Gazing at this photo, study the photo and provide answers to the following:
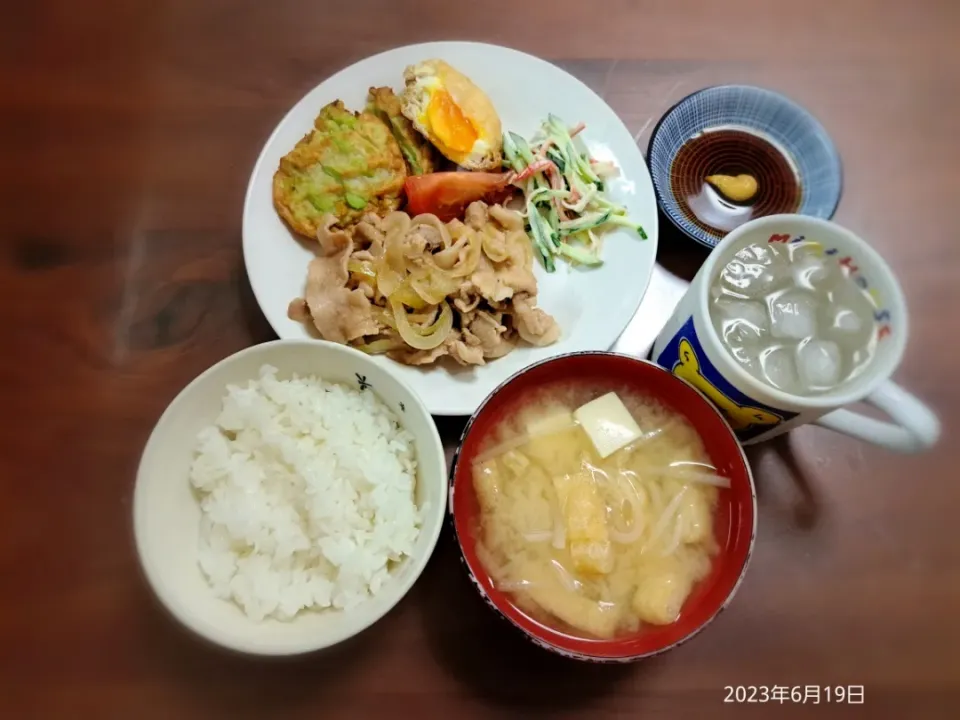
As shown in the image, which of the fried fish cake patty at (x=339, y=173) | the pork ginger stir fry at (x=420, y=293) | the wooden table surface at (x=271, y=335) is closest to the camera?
the wooden table surface at (x=271, y=335)

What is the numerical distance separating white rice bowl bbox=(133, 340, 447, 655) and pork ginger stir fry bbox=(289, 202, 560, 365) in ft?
0.55

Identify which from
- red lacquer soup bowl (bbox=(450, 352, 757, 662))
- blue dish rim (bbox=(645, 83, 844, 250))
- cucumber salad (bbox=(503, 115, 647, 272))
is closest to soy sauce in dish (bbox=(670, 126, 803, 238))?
blue dish rim (bbox=(645, 83, 844, 250))

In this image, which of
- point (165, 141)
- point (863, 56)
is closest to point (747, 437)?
point (863, 56)

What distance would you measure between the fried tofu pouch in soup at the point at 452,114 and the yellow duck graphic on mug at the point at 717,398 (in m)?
0.71

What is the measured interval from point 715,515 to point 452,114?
3.54 ft

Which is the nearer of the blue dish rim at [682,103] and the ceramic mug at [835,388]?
the ceramic mug at [835,388]

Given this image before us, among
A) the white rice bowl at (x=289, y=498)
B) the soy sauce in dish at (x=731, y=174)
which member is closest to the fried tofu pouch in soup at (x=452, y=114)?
the soy sauce in dish at (x=731, y=174)

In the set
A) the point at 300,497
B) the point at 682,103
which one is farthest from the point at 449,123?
the point at 300,497

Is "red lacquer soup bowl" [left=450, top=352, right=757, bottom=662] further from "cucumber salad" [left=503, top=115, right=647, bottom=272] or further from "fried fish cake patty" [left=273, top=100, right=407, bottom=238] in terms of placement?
"fried fish cake patty" [left=273, top=100, right=407, bottom=238]

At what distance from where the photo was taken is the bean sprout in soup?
125 centimetres

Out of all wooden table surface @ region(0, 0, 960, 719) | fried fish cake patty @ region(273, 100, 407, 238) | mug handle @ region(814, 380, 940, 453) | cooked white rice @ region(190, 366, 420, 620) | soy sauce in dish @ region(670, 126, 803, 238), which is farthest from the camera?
soy sauce in dish @ region(670, 126, 803, 238)

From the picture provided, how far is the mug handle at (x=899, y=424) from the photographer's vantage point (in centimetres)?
117

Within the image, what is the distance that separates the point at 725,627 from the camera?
4.77 ft

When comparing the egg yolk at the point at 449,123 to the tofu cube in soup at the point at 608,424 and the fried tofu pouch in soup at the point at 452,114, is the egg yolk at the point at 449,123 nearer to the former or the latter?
the fried tofu pouch in soup at the point at 452,114
